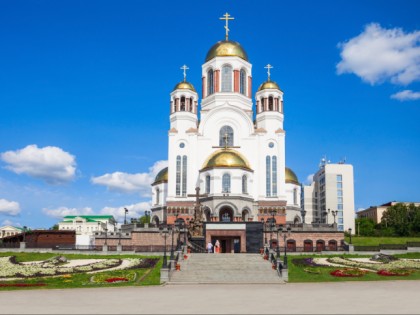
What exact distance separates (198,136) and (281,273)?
31299mm

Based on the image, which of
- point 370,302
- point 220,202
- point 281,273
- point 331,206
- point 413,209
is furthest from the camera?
point 331,206

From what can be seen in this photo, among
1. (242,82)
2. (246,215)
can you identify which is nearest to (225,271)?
(246,215)

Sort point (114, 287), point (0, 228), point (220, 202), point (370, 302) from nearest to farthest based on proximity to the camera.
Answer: point (370, 302) → point (114, 287) → point (220, 202) → point (0, 228)

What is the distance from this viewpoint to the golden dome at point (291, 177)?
2467 inches

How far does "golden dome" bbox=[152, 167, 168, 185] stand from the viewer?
6212cm

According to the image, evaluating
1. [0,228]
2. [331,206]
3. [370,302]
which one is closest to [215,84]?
[370,302]

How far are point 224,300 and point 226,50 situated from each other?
4669 centimetres

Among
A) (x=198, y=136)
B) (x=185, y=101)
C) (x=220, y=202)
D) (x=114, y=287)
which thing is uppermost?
(x=185, y=101)

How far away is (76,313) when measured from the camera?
1691cm

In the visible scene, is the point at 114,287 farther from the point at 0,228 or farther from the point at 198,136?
the point at 0,228

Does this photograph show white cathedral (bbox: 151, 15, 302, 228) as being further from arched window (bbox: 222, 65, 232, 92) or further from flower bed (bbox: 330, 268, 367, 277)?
flower bed (bbox: 330, 268, 367, 277)

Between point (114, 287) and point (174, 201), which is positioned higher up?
point (174, 201)

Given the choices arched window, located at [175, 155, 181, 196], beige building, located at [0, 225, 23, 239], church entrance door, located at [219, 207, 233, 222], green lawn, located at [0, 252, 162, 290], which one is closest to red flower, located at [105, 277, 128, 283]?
green lawn, located at [0, 252, 162, 290]

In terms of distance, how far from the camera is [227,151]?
56.2 meters
